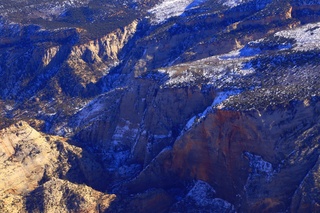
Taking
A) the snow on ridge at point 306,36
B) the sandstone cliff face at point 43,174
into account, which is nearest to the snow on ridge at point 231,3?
the snow on ridge at point 306,36

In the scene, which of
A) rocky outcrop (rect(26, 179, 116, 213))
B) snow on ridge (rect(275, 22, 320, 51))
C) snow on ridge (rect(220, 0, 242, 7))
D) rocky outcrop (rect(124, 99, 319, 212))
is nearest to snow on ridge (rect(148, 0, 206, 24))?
snow on ridge (rect(220, 0, 242, 7))

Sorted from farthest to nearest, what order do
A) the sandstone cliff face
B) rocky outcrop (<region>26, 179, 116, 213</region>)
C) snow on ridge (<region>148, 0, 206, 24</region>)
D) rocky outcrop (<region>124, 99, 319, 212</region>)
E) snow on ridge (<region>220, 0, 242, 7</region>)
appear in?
snow on ridge (<region>148, 0, 206, 24</region>) < snow on ridge (<region>220, 0, 242, 7</region>) < the sandstone cliff face < rocky outcrop (<region>26, 179, 116, 213</region>) < rocky outcrop (<region>124, 99, 319, 212</region>)

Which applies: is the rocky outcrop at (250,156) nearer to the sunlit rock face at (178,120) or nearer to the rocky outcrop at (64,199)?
the sunlit rock face at (178,120)

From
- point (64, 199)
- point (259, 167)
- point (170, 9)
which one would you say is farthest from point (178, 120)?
A: point (170, 9)

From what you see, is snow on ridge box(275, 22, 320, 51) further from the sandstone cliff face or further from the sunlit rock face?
the sandstone cliff face

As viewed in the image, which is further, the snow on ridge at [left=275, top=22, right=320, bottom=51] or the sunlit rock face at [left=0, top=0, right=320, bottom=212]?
the snow on ridge at [left=275, top=22, right=320, bottom=51]

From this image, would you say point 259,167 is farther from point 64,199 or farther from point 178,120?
point 64,199
